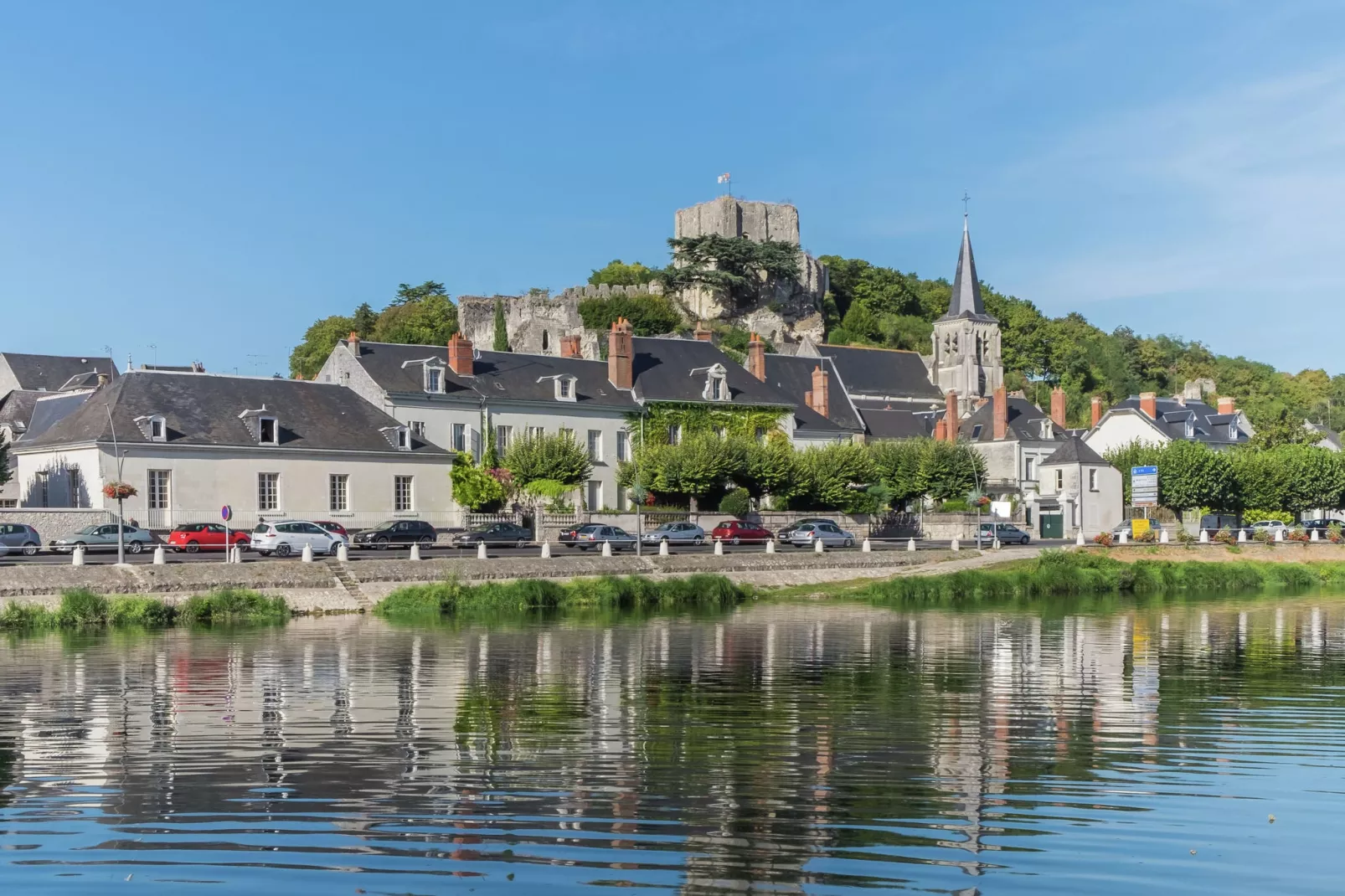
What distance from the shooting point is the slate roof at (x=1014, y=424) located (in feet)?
254

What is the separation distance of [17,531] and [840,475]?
34.9 metres

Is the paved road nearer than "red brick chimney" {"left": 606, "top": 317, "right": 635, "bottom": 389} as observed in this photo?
Yes

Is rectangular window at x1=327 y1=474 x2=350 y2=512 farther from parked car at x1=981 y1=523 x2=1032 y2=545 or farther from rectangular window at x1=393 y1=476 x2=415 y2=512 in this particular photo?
parked car at x1=981 y1=523 x2=1032 y2=545

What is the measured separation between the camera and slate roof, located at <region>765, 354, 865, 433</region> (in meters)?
70.8

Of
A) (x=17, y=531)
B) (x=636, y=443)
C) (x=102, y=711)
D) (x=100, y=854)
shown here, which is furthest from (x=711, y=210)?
(x=100, y=854)

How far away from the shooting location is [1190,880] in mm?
10453

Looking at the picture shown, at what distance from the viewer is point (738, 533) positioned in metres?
54.4

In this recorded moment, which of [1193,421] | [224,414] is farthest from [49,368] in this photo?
[1193,421]

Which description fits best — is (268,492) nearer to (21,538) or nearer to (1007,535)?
(21,538)

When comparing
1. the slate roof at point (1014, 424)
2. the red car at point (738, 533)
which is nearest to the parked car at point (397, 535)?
the red car at point (738, 533)

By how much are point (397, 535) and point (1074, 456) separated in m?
39.1

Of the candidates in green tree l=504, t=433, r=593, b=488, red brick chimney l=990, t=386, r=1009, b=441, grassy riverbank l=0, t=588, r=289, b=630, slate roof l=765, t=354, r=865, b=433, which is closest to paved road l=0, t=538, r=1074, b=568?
grassy riverbank l=0, t=588, r=289, b=630

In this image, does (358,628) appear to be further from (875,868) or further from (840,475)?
(840,475)

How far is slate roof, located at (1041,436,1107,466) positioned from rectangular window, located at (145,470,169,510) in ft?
148
